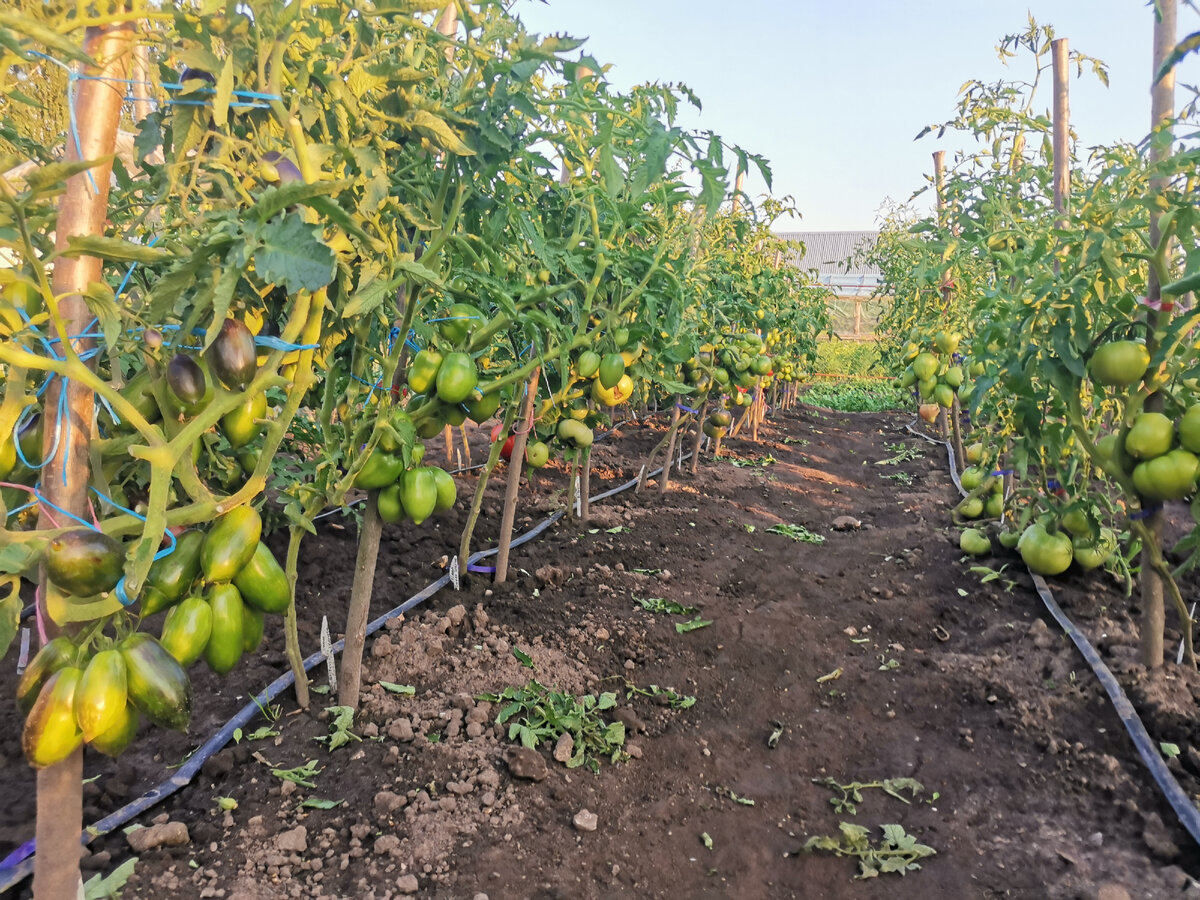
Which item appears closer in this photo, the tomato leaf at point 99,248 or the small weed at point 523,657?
the tomato leaf at point 99,248

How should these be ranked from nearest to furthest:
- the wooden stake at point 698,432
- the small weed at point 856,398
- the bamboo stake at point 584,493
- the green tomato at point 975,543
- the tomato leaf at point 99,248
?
the tomato leaf at point 99,248, the green tomato at point 975,543, the bamboo stake at point 584,493, the wooden stake at point 698,432, the small weed at point 856,398

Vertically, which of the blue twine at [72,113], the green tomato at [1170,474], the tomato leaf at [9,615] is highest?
the blue twine at [72,113]

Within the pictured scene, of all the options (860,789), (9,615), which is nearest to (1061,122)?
(860,789)

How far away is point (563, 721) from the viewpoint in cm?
230

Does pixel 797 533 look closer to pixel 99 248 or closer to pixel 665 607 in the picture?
pixel 665 607

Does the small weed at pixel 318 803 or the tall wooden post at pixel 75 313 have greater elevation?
the tall wooden post at pixel 75 313

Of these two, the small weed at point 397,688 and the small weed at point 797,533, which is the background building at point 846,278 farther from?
the small weed at point 397,688

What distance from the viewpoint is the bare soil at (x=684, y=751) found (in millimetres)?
1748

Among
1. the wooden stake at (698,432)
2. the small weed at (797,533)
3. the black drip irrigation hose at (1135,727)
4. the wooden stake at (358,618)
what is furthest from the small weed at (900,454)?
the wooden stake at (358,618)

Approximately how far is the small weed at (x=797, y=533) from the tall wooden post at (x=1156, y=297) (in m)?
2.17

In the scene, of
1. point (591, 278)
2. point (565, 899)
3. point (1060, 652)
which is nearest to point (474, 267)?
point (591, 278)

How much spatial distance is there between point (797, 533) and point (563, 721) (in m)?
2.87

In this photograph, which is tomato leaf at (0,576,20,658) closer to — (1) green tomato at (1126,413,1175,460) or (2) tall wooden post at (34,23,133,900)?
(2) tall wooden post at (34,23,133,900)

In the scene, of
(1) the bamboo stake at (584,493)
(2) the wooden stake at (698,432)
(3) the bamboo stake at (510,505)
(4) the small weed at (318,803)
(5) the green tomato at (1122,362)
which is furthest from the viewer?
(2) the wooden stake at (698,432)
